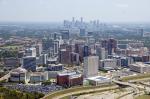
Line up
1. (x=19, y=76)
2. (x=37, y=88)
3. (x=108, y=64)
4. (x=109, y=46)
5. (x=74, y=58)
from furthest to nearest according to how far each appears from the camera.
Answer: (x=109, y=46) → (x=74, y=58) → (x=108, y=64) → (x=19, y=76) → (x=37, y=88)

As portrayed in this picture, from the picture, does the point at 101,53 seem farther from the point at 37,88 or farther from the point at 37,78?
the point at 37,88

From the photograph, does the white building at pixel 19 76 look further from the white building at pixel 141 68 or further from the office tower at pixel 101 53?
the office tower at pixel 101 53

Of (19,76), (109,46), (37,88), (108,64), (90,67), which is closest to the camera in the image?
(37,88)

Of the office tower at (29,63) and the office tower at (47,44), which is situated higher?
the office tower at (47,44)

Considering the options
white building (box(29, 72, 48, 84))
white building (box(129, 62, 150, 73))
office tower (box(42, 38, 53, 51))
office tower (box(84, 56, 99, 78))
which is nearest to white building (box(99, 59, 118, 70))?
white building (box(129, 62, 150, 73))

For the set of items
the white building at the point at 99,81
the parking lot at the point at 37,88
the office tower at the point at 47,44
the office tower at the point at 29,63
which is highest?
the office tower at the point at 47,44

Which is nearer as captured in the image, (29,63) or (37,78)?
(37,78)

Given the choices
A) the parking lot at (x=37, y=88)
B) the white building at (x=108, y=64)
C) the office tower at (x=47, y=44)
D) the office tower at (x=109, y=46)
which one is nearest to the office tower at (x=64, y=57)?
the white building at (x=108, y=64)

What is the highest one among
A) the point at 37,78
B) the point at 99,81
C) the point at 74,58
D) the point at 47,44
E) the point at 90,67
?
the point at 47,44

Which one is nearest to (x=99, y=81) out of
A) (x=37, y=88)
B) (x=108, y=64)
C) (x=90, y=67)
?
(x=90, y=67)

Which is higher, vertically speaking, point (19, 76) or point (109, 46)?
point (109, 46)

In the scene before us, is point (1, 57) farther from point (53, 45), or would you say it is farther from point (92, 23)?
point (92, 23)

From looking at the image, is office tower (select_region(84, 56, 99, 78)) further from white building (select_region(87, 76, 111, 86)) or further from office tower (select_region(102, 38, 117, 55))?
office tower (select_region(102, 38, 117, 55))
